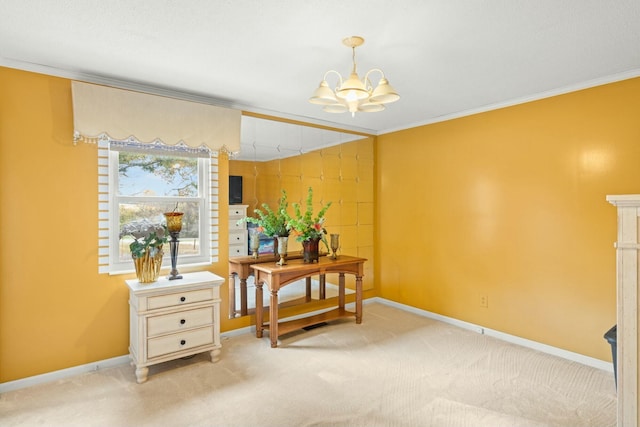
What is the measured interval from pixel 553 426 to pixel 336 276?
9.02 ft

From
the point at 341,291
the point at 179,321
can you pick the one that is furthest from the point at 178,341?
the point at 341,291

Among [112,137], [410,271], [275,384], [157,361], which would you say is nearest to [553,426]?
[275,384]

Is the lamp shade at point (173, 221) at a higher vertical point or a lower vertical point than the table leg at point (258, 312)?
higher

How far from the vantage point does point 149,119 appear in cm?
290

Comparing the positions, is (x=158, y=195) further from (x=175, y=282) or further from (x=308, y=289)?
(x=308, y=289)

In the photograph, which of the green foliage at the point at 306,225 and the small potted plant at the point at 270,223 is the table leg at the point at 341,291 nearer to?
the green foliage at the point at 306,225

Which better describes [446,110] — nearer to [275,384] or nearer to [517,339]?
[517,339]

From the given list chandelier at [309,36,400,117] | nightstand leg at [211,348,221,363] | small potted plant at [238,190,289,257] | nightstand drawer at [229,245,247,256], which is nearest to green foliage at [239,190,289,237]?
small potted plant at [238,190,289,257]

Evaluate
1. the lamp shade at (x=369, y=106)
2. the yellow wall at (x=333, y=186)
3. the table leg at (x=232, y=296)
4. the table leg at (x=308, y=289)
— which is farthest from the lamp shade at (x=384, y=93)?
the table leg at (x=308, y=289)

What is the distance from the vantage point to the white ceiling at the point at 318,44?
5.92 feet

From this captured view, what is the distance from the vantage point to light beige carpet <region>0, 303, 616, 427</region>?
2.16 metres

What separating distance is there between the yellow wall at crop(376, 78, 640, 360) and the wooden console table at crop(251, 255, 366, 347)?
2.97 feet

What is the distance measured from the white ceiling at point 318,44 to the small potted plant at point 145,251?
49.3 inches

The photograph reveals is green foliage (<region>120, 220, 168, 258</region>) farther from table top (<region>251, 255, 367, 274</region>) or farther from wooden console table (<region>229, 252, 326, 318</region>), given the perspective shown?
table top (<region>251, 255, 367, 274</region>)
